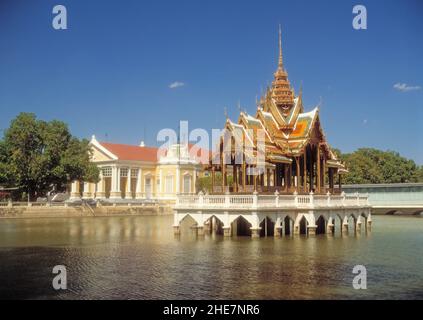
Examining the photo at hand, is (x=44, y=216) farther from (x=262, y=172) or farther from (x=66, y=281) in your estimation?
(x=66, y=281)

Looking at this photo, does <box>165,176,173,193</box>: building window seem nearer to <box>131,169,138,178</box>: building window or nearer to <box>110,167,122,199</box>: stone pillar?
<box>131,169,138,178</box>: building window

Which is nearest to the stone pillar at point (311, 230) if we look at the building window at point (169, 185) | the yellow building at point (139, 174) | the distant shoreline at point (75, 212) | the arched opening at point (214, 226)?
the arched opening at point (214, 226)

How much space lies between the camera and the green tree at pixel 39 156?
6125 cm

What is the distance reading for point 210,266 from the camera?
22062 mm

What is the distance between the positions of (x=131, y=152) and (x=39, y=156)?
1025 inches

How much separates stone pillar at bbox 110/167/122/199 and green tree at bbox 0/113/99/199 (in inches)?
501

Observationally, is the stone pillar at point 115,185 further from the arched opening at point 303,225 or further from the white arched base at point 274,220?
the arched opening at point 303,225

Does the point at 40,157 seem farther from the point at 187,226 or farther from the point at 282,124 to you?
the point at 282,124

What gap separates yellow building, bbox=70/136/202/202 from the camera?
8244 cm

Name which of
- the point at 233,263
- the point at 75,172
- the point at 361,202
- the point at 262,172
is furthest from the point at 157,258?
the point at 75,172

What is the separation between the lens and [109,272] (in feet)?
67.9

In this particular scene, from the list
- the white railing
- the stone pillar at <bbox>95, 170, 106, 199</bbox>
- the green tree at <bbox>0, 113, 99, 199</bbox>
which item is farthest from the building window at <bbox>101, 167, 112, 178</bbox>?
the white railing

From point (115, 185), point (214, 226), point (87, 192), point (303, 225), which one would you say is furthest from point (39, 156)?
point (303, 225)
